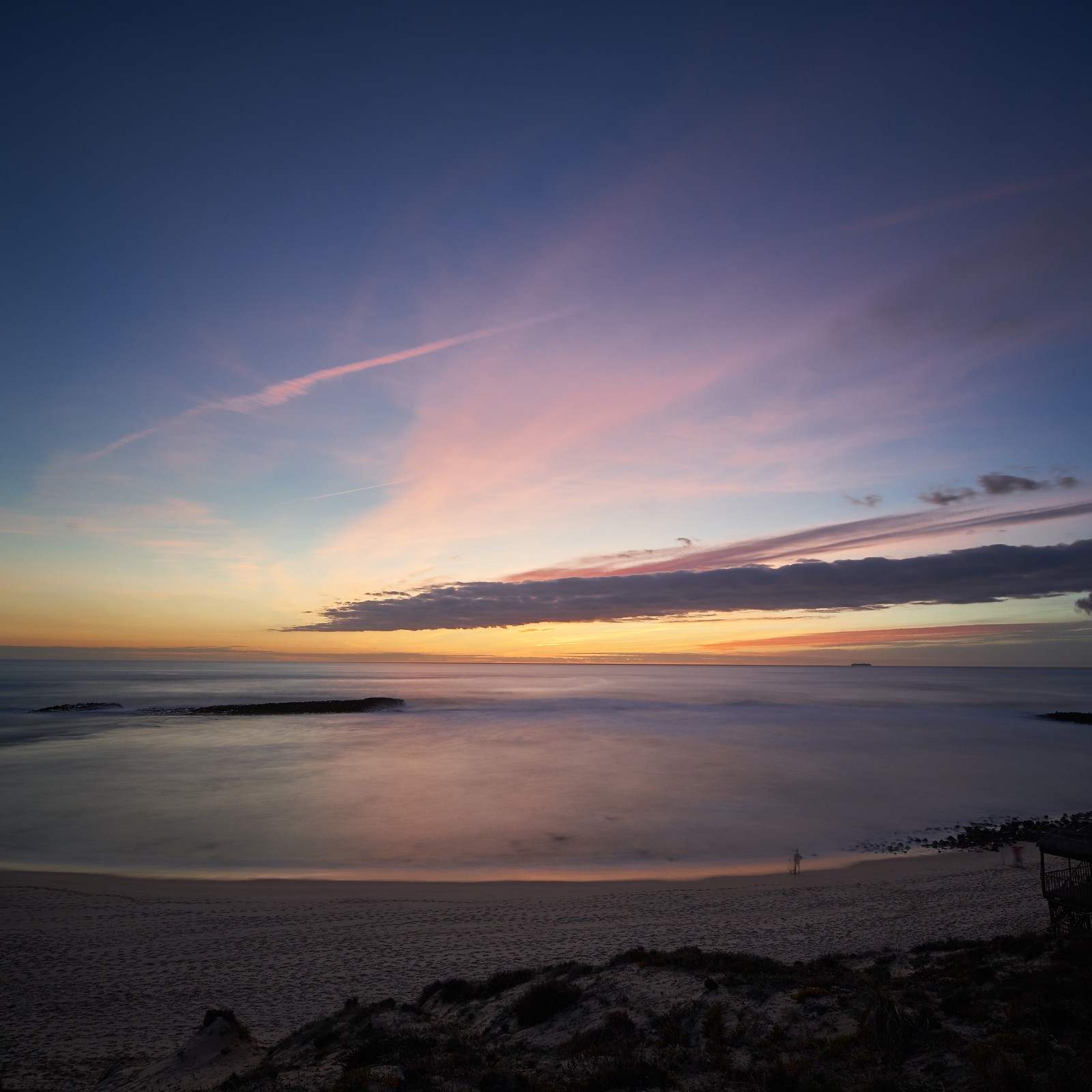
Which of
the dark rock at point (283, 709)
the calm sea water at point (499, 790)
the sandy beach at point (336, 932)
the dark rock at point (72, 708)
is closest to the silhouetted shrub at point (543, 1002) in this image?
the sandy beach at point (336, 932)

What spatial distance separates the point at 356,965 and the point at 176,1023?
12.2ft

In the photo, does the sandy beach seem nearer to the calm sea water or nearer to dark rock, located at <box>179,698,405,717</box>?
the calm sea water

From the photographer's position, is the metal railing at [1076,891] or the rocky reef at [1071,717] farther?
the rocky reef at [1071,717]

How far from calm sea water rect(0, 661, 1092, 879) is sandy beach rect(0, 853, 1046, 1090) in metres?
2.50

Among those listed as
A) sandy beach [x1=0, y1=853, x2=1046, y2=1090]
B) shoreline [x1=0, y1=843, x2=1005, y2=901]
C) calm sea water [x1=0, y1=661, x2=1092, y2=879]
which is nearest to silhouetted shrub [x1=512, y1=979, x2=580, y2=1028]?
sandy beach [x1=0, y1=853, x2=1046, y2=1090]

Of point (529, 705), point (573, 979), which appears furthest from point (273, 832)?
point (529, 705)

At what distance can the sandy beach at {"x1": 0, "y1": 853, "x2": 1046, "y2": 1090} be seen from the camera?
12086 mm

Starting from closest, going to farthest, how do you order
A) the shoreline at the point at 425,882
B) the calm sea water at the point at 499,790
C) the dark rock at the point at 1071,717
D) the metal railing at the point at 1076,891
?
the metal railing at the point at 1076,891, the shoreline at the point at 425,882, the calm sea water at the point at 499,790, the dark rock at the point at 1071,717

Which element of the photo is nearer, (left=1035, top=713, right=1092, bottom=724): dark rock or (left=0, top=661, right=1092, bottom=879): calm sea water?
(left=0, top=661, right=1092, bottom=879): calm sea water

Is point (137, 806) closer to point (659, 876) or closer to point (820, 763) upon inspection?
point (659, 876)

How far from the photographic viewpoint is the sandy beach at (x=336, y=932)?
12.1 meters

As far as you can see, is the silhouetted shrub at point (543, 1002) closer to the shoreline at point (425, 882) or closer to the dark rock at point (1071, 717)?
the shoreline at point (425, 882)

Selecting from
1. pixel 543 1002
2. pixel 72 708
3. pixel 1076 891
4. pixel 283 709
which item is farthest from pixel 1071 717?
pixel 72 708

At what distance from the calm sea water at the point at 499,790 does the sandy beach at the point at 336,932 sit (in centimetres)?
250
